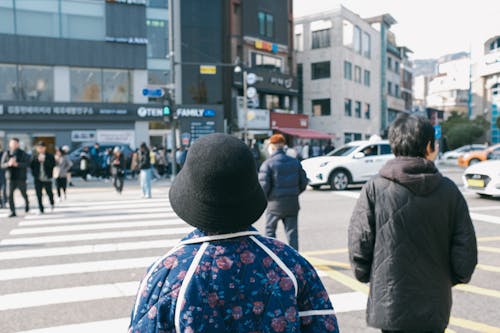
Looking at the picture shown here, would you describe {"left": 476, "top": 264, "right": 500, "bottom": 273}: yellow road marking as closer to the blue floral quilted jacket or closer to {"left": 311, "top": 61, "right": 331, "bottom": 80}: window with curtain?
the blue floral quilted jacket

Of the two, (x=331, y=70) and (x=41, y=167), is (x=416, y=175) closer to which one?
(x=41, y=167)

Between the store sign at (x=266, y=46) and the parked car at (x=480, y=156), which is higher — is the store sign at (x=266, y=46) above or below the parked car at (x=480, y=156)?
above

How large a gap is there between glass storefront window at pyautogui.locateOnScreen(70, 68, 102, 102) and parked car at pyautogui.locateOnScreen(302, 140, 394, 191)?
17.7 meters

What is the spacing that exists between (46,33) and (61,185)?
1739 centimetres

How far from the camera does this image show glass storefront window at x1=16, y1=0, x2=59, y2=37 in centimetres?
2636

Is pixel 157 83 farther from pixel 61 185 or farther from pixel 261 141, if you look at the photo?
pixel 61 185

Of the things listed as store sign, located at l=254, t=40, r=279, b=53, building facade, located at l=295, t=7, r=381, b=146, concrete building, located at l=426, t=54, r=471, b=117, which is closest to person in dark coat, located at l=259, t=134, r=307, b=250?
store sign, located at l=254, t=40, r=279, b=53

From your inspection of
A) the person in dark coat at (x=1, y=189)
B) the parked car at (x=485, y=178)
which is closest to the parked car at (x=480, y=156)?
the parked car at (x=485, y=178)

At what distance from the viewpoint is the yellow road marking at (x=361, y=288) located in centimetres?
402

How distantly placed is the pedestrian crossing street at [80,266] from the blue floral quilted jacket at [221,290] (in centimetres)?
302

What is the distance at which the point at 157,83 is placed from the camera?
33906 millimetres

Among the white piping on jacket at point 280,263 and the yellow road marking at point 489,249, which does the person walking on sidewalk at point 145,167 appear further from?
the white piping on jacket at point 280,263

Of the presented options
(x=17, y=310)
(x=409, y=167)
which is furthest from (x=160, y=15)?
(x=409, y=167)

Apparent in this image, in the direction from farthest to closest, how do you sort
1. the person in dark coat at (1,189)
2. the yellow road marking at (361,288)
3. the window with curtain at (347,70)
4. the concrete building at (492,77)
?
1. the concrete building at (492,77)
2. the window with curtain at (347,70)
3. the person in dark coat at (1,189)
4. the yellow road marking at (361,288)
